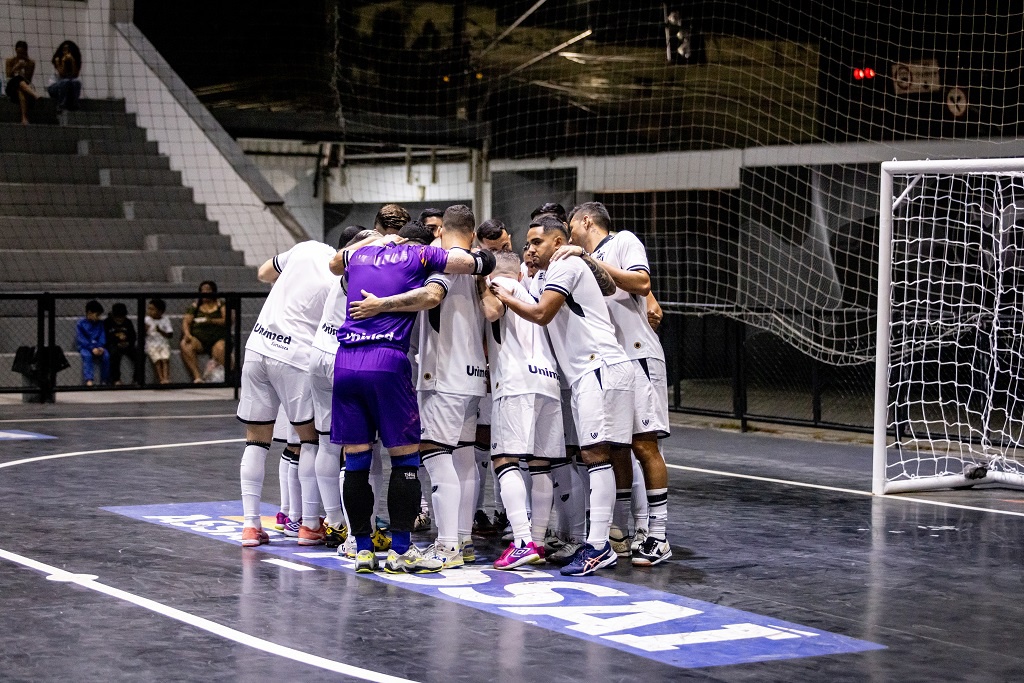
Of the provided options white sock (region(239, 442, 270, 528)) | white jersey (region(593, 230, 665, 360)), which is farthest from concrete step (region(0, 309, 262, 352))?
white jersey (region(593, 230, 665, 360))

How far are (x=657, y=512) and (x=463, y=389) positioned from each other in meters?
1.32

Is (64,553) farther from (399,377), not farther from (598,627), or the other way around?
(598,627)

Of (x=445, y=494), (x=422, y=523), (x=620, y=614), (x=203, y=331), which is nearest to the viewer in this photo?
(x=620, y=614)

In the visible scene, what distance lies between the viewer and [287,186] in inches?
984

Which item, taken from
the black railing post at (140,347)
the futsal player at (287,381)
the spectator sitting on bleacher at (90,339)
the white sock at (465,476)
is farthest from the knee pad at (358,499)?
the spectator sitting on bleacher at (90,339)

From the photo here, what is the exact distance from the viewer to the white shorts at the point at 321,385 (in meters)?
7.66

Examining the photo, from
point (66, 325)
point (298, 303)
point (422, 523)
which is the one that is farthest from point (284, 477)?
point (66, 325)

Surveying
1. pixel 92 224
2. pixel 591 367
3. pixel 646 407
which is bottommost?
pixel 646 407

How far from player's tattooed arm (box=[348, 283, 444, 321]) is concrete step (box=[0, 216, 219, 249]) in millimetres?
13071

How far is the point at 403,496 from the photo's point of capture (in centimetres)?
702

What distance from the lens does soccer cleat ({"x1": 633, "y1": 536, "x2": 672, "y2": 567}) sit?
Answer: 7.41 metres

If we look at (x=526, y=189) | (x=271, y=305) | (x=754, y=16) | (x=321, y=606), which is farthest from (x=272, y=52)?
(x=321, y=606)

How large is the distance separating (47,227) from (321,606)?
14.3 m

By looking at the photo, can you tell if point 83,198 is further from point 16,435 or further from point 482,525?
point 482,525
